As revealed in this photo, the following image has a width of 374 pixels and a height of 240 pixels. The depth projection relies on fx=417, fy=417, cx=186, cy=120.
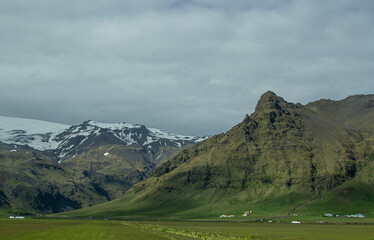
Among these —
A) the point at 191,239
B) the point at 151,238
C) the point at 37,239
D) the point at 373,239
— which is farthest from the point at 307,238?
the point at 37,239

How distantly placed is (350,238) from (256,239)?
3626 cm

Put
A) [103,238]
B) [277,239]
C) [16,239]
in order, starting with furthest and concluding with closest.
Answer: [277,239]
[103,238]
[16,239]

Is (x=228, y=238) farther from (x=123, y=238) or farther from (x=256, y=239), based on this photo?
(x=123, y=238)

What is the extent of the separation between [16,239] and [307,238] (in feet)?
306

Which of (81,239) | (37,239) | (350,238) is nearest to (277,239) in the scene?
(350,238)

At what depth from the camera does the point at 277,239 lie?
449 ft

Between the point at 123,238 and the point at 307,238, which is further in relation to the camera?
the point at 307,238

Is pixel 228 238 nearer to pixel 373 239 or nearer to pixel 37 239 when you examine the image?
pixel 373 239

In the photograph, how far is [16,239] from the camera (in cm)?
11725

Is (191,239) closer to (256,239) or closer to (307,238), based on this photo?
(256,239)

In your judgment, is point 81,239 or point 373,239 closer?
point 81,239

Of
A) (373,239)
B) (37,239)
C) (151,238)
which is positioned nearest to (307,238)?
(373,239)

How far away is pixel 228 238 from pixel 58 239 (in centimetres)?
5347

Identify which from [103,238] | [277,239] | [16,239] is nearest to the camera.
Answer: [16,239]
